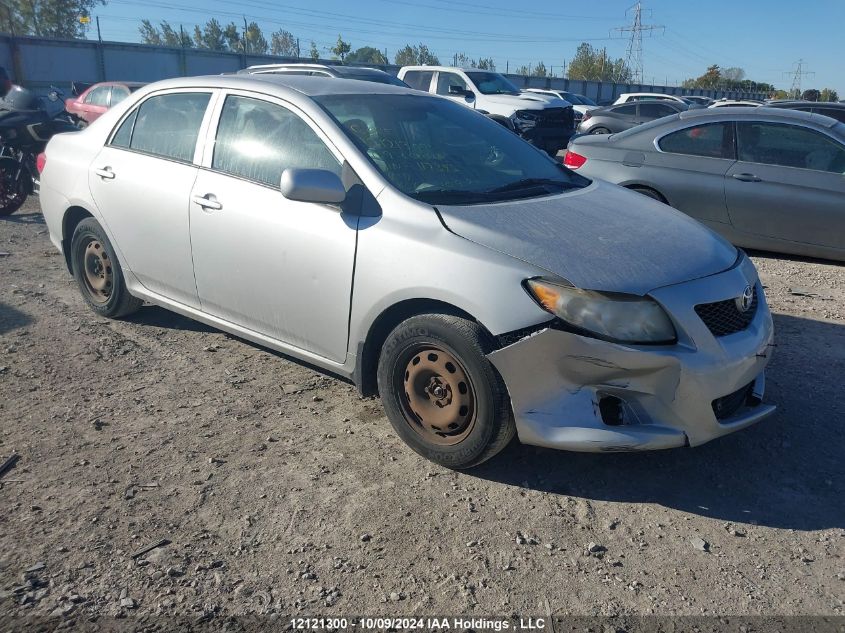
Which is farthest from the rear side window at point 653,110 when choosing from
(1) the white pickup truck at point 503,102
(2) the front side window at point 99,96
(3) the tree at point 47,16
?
(3) the tree at point 47,16

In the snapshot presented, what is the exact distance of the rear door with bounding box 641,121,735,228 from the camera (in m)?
7.21

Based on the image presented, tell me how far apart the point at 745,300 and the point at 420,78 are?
1453 cm

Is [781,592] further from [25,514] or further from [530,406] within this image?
[25,514]

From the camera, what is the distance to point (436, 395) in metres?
3.36

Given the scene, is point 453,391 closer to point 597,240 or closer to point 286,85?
point 597,240

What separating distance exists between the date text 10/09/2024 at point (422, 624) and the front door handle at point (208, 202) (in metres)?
2.42

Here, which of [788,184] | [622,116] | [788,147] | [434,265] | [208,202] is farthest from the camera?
[622,116]

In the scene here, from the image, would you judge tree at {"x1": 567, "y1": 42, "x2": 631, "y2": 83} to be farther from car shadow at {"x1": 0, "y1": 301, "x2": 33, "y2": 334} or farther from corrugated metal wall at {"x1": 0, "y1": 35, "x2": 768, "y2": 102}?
car shadow at {"x1": 0, "y1": 301, "x2": 33, "y2": 334}

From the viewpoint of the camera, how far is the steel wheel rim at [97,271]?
201 inches

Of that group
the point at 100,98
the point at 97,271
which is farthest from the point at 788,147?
the point at 100,98

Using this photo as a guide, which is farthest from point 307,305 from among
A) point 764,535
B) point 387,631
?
point 764,535

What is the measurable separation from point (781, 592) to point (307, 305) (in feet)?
7.97

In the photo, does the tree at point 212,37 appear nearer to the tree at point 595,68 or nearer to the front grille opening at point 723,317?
the tree at point 595,68

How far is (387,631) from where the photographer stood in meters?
2.42
